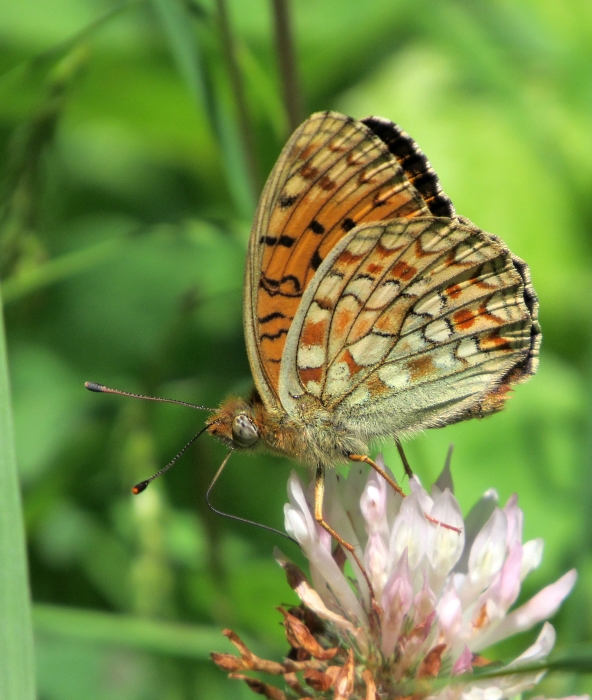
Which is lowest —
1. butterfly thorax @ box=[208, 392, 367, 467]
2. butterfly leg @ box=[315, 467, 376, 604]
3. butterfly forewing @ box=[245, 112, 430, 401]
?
butterfly leg @ box=[315, 467, 376, 604]

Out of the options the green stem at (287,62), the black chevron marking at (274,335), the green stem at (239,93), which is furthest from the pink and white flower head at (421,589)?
the green stem at (287,62)

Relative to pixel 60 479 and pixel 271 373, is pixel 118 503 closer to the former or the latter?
pixel 60 479

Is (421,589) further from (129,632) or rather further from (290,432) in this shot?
(129,632)

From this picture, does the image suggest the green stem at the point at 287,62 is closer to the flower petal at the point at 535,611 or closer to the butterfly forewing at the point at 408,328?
the butterfly forewing at the point at 408,328

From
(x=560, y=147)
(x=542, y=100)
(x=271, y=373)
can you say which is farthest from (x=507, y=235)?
(x=271, y=373)

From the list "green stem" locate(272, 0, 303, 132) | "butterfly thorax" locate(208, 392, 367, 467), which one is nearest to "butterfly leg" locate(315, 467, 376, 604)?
"butterfly thorax" locate(208, 392, 367, 467)

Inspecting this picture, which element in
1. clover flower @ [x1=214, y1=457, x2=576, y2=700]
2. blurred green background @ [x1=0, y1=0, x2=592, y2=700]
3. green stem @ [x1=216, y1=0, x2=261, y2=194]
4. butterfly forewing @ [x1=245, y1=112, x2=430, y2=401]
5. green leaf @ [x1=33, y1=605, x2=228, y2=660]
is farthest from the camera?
blurred green background @ [x1=0, y1=0, x2=592, y2=700]

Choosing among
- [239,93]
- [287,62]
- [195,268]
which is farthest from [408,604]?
[195,268]

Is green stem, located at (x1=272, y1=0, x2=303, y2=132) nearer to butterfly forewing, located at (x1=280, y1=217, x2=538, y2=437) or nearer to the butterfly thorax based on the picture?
butterfly forewing, located at (x1=280, y1=217, x2=538, y2=437)
